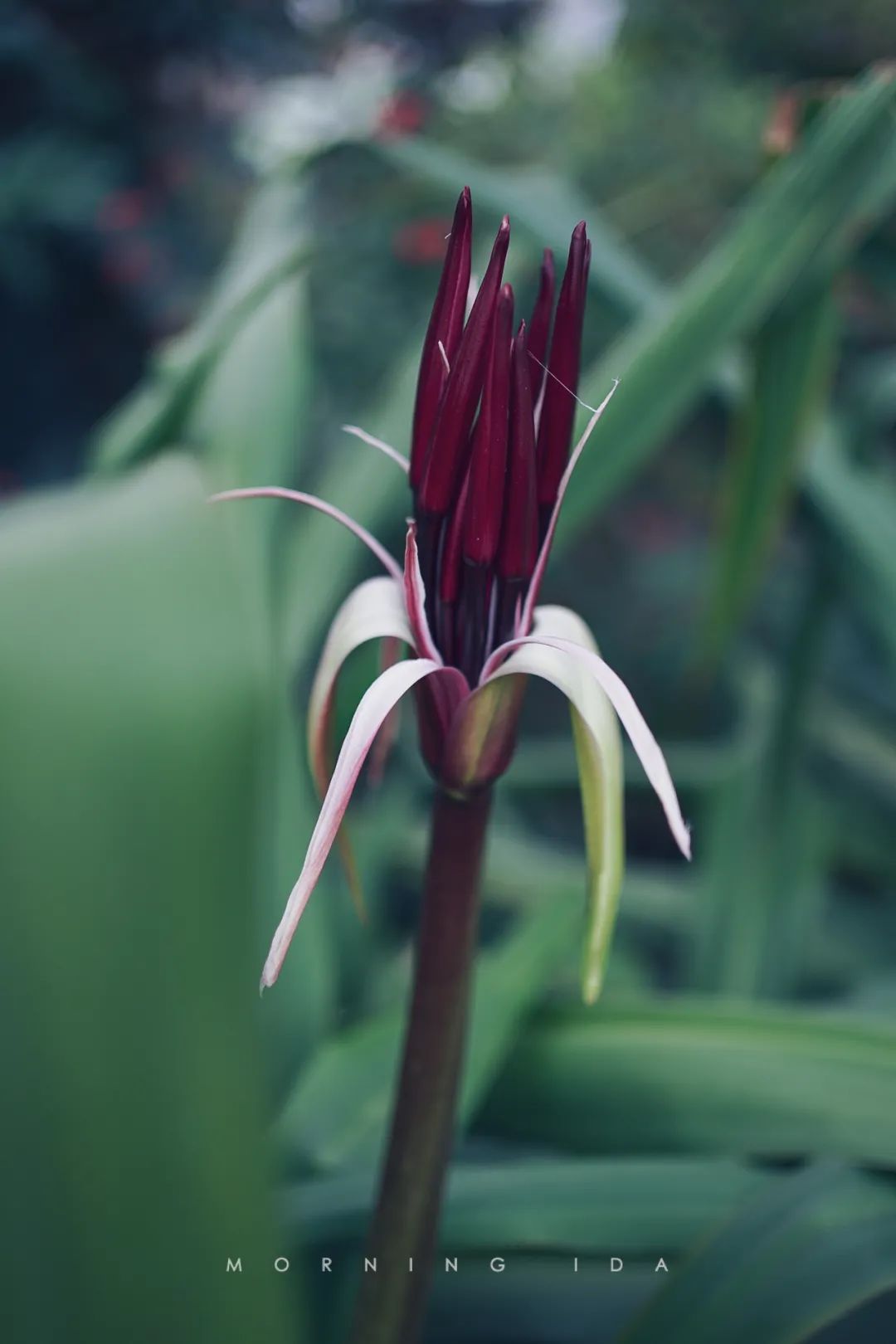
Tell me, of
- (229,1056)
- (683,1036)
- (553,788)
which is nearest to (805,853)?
(553,788)

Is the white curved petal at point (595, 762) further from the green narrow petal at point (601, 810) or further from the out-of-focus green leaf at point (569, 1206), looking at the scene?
the out-of-focus green leaf at point (569, 1206)

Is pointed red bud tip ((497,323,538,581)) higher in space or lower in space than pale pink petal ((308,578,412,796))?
higher

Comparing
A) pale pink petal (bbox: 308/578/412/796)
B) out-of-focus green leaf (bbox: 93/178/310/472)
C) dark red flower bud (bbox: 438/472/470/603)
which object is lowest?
pale pink petal (bbox: 308/578/412/796)

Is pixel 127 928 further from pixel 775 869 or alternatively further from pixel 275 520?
pixel 775 869

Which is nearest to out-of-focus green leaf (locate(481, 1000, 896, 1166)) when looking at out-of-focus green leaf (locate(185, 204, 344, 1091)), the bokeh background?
the bokeh background

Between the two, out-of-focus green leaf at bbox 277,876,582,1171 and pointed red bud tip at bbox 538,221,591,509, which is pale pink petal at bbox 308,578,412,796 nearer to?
pointed red bud tip at bbox 538,221,591,509

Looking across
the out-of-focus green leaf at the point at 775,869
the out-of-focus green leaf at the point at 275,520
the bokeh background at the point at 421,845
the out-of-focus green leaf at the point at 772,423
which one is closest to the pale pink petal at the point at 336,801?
the bokeh background at the point at 421,845
